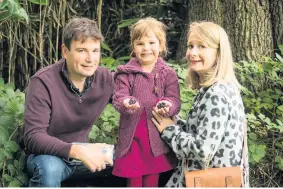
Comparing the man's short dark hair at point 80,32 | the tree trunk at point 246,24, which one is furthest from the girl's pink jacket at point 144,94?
the tree trunk at point 246,24

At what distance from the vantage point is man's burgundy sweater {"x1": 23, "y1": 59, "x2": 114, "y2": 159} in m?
3.70

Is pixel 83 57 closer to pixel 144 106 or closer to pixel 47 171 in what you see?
pixel 144 106

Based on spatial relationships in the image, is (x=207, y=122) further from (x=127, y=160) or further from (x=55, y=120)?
(x=55, y=120)

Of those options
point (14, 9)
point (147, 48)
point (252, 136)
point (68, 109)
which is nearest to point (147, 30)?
point (147, 48)

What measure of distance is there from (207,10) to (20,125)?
8.20 feet

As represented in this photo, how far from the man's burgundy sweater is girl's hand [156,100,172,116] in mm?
487

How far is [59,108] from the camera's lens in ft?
12.7

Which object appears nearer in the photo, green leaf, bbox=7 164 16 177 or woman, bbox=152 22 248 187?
woman, bbox=152 22 248 187

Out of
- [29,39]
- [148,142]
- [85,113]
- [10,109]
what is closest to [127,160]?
[148,142]

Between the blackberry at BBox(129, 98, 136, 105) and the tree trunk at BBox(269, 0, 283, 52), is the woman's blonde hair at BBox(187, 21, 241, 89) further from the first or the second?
the tree trunk at BBox(269, 0, 283, 52)

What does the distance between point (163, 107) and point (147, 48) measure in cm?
40

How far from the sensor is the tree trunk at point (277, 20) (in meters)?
5.98

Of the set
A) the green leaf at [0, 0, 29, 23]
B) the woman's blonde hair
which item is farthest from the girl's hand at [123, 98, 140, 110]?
the green leaf at [0, 0, 29, 23]

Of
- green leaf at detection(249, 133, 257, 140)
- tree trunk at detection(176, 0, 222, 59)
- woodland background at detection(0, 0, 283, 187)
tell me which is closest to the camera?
woodland background at detection(0, 0, 283, 187)
